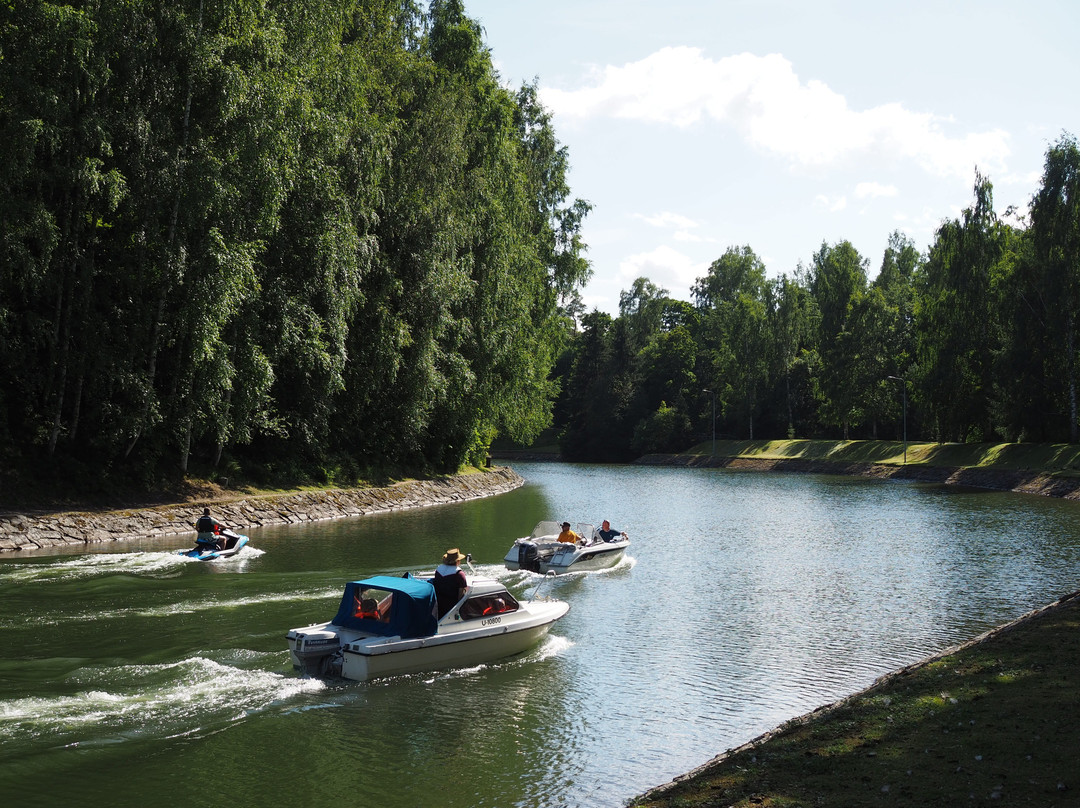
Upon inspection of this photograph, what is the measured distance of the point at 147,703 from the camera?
1318 cm

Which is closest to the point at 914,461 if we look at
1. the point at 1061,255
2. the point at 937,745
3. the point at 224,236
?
the point at 1061,255

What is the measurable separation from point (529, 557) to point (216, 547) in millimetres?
9304

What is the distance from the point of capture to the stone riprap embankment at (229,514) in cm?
2689

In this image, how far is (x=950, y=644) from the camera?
57.0ft

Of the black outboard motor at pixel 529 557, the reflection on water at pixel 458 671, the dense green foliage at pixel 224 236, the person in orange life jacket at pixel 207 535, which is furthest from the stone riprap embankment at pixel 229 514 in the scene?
the black outboard motor at pixel 529 557

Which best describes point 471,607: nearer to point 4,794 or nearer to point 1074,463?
point 4,794

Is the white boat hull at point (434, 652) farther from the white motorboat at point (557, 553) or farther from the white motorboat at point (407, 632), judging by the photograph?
the white motorboat at point (557, 553)

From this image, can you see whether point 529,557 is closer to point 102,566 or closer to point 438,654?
point 438,654

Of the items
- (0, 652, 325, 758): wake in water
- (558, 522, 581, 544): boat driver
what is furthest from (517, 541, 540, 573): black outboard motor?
(0, 652, 325, 758): wake in water

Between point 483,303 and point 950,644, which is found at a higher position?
point 483,303

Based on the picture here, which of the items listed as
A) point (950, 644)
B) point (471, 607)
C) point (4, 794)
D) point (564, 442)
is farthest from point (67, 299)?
point (564, 442)

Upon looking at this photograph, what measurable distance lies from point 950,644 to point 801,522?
23801 millimetres

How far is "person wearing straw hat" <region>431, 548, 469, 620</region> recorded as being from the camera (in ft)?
54.4

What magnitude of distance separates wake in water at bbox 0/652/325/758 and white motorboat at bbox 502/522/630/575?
471 inches
